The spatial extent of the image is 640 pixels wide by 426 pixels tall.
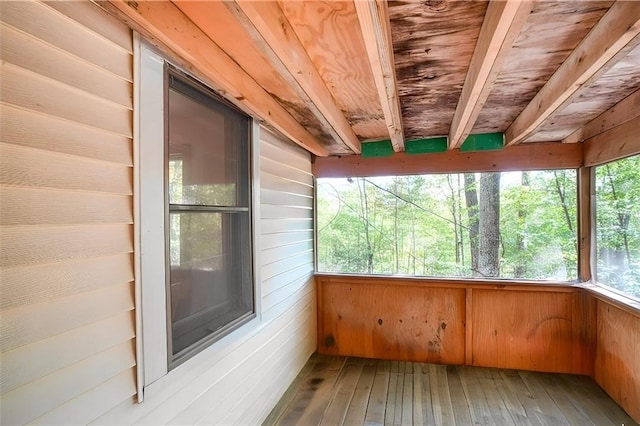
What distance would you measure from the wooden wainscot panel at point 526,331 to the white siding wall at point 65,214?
2.93 metres

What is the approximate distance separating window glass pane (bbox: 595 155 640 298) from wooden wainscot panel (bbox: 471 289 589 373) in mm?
448

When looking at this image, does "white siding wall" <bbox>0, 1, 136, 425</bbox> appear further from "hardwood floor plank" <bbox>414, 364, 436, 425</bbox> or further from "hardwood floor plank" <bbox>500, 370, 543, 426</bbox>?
"hardwood floor plank" <bbox>500, 370, 543, 426</bbox>

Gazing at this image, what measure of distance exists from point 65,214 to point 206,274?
81 cm

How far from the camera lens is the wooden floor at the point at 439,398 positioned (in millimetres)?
2223

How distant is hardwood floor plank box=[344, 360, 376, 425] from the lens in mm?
2242

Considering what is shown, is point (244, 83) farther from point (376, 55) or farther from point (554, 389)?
point (554, 389)

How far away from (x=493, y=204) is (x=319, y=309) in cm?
205

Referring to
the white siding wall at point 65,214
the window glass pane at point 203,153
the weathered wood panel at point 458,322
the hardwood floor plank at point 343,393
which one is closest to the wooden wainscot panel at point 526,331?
the weathered wood panel at point 458,322

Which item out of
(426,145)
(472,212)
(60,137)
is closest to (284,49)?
(60,137)

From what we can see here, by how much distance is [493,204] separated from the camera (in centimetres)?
303

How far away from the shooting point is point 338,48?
1.38m

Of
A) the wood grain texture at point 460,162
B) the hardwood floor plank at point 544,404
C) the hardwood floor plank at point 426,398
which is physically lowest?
the hardwood floor plank at point 426,398

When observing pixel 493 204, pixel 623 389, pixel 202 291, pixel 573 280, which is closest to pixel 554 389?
pixel 623 389

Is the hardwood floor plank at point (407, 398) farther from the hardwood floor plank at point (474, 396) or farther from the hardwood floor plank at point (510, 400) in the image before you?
the hardwood floor plank at point (510, 400)
